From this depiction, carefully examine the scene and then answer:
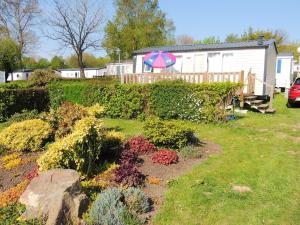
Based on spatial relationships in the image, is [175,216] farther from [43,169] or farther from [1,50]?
[1,50]

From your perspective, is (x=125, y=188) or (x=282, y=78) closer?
(x=125, y=188)

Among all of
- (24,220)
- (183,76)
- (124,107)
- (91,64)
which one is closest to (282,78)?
(183,76)

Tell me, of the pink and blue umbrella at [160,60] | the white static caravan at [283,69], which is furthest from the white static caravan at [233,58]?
the white static caravan at [283,69]

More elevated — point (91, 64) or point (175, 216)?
point (91, 64)

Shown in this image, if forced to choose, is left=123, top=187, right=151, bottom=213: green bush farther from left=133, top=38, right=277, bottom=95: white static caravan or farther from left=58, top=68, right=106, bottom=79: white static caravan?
left=58, top=68, right=106, bottom=79: white static caravan

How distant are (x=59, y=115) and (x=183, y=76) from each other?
7.69 meters

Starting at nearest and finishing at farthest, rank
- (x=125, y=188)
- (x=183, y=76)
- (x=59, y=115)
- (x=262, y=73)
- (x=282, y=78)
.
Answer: (x=125, y=188)
(x=59, y=115)
(x=183, y=76)
(x=262, y=73)
(x=282, y=78)

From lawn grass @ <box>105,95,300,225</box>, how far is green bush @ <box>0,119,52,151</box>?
4182 millimetres

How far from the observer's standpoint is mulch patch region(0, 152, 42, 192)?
250 inches

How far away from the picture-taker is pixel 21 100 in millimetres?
14711

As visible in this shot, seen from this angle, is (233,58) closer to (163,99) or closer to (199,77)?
(199,77)

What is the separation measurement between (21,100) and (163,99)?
693cm

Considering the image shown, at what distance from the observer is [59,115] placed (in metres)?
8.34

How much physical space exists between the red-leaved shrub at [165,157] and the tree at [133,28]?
37006 millimetres
